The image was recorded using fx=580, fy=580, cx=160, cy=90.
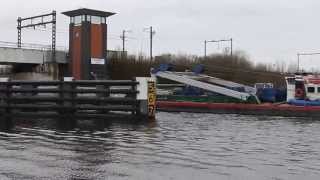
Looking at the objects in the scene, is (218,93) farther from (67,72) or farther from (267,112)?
(67,72)

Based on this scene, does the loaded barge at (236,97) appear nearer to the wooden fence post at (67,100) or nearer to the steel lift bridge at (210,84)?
the steel lift bridge at (210,84)

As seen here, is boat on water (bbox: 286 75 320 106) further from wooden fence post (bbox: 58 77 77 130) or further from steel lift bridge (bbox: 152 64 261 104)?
wooden fence post (bbox: 58 77 77 130)

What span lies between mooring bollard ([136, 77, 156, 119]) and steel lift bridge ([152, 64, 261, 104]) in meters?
14.3

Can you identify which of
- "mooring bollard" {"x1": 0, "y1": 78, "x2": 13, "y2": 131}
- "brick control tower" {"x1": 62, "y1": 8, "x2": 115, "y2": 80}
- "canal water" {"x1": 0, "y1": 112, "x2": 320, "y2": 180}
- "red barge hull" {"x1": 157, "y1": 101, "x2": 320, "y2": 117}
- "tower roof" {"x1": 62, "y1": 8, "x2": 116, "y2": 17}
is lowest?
"red barge hull" {"x1": 157, "y1": 101, "x2": 320, "y2": 117}

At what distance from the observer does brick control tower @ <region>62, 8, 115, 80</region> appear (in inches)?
2491

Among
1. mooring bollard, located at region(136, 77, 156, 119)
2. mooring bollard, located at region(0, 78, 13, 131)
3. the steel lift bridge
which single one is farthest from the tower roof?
mooring bollard, located at region(136, 77, 156, 119)

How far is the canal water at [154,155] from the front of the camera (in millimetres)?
9516

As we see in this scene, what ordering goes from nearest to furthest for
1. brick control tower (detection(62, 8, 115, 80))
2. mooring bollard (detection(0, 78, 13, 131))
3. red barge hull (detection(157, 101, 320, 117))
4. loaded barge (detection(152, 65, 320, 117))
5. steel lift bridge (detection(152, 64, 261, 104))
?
mooring bollard (detection(0, 78, 13, 131))
red barge hull (detection(157, 101, 320, 117))
loaded barge (detection(152, 65, 320, 117))
steel lift bridge (detection(152, 64, 261, 104))
brick control tower (detection(62, 8, 115, 80))

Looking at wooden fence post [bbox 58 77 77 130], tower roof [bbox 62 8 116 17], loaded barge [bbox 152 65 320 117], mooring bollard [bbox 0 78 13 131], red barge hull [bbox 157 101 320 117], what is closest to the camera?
wooden fence post [bbox 58 77 77 130]

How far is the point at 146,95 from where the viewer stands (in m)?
21.1

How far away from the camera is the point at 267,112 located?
32.0 metres

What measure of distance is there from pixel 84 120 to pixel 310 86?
16.9 meters

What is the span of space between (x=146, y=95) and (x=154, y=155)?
944cm

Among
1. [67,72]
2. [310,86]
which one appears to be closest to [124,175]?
[310,86]
